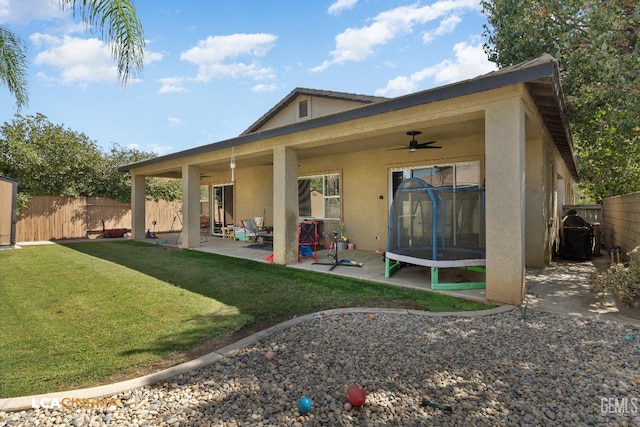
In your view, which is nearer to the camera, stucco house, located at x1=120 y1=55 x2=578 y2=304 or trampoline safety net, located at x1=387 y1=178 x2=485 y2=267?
stucco house, located at x1=120 y1=55 x2=578 y2=304

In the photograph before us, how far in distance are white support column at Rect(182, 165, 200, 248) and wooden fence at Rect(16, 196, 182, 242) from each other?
6948 mm

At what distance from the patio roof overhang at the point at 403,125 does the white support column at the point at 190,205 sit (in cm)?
42

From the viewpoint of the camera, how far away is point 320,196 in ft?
37.7

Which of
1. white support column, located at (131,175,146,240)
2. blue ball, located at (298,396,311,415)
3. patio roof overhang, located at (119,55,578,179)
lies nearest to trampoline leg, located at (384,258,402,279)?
patio roof overhang, located at (119,55,578,179)

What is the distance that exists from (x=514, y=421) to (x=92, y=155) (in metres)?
19.1

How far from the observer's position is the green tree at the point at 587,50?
6387mm

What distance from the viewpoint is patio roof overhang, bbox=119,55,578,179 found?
14.8 ft

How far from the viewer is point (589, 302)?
4.84 m

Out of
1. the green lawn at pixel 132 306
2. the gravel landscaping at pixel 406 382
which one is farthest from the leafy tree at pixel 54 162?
the gravel landscaping at pixel 406 382

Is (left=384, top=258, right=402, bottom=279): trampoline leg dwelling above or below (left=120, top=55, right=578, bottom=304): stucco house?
below

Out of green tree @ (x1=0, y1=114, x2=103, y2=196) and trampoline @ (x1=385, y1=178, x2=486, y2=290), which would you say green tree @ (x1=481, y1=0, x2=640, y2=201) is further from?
green tree @ (x1=0, y1=114, x2=103, y2=196)

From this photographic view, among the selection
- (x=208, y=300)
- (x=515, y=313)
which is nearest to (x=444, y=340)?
(x=515, y=313)

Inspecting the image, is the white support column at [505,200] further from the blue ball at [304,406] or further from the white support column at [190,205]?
the white support column at [190,205]

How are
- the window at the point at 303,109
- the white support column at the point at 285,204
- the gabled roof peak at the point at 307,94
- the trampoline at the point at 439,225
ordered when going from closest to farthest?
the trampoline at the point at 439,225, the white support column at the point at 285,204, the gabled roof peak at the point at 307,94, the window at the point at 303,109
